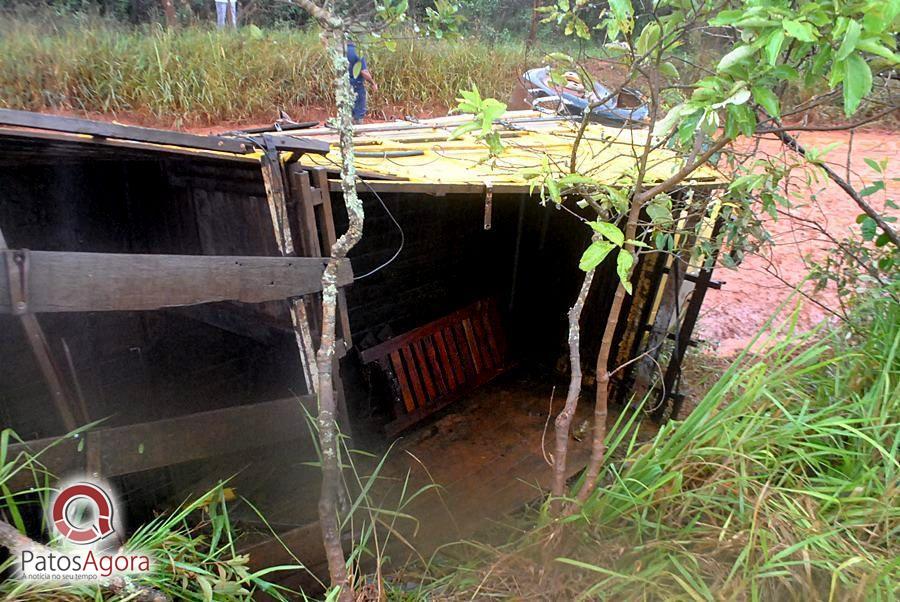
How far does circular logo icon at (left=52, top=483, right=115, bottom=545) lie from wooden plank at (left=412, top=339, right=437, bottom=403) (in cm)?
320

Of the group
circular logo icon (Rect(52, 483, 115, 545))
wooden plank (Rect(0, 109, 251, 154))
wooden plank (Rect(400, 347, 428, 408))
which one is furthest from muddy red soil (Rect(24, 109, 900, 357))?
circular logo icon (Rect(52, 483, 115, 545))

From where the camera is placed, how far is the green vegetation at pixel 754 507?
220 cm

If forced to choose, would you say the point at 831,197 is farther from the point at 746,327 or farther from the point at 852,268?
the point at 852,268

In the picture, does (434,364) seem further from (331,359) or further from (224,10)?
(224,10)

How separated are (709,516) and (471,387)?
3.53m

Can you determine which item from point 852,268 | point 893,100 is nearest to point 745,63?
point 893,100

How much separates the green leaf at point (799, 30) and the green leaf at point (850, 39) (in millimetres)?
77

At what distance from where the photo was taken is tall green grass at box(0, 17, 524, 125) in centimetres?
959

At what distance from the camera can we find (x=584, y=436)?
17.3ft

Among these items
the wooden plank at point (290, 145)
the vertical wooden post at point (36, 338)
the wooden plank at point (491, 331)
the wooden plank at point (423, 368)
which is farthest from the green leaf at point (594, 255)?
the wooden plank at point (491, 331)

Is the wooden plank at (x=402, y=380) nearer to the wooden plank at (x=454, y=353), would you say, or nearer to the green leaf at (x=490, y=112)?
the wooden plank at (x=454, y=353)

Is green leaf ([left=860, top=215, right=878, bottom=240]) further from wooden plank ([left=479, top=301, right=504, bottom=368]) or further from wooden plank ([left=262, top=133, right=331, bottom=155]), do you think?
wooden plank ([left=479, top=301, right=504, bottom=368])

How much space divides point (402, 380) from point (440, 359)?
550 millimetres

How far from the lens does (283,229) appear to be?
3.04 meters
